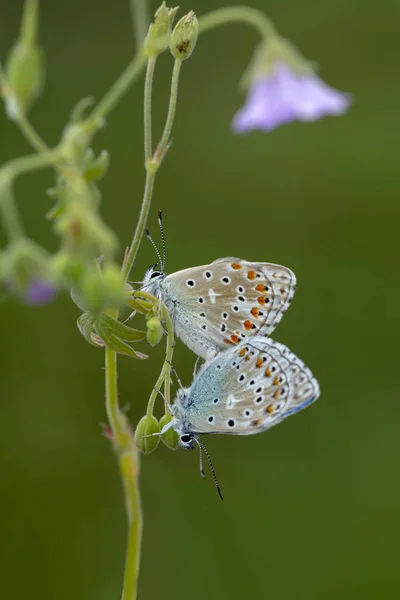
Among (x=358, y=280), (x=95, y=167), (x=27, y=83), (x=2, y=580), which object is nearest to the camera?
(x=27, y=83)

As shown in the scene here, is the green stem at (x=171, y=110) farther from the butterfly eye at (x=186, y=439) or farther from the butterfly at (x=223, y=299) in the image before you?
the butterfly eye at (x=186, y=439)

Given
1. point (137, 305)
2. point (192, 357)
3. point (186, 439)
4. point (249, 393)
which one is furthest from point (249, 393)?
point (192, 357)

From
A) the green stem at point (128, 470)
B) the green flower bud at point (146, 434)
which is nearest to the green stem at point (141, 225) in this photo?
the green stem at point (128, 470)

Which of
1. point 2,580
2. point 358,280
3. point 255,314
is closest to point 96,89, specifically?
point 358,280

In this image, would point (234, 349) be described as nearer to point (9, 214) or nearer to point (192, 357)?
point (9, 214)

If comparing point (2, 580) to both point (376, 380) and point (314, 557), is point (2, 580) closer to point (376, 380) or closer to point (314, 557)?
point (314, 557)

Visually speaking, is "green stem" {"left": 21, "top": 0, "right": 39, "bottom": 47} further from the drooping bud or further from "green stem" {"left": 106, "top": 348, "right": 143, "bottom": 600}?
"green stem" {"left": 106, "top": 348, "right": 143, "bottom": 600}

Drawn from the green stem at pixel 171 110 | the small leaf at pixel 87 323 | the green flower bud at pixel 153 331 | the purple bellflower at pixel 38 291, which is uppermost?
the green stem at pixel 171 110
